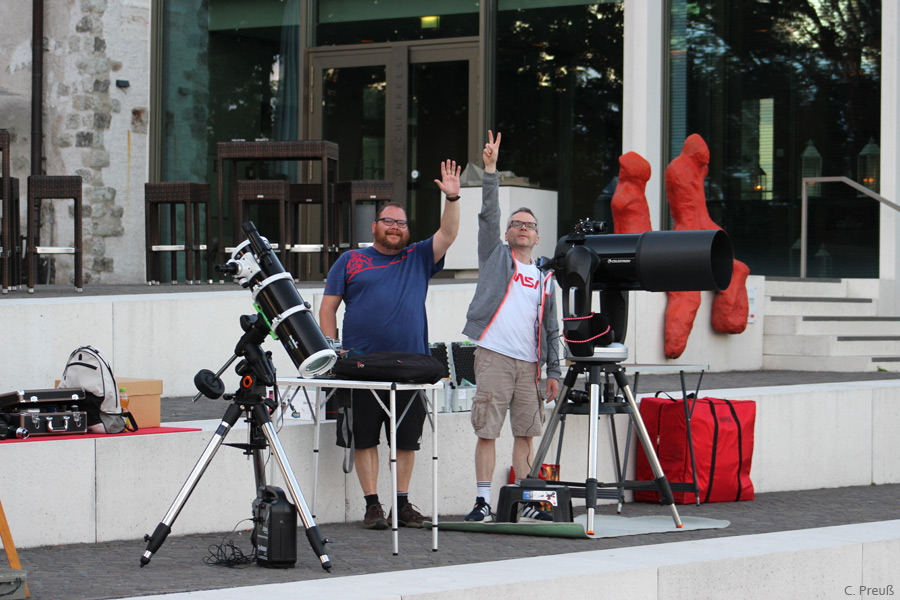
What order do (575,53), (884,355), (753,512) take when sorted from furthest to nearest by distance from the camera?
1. (575,53)
2. (884,355)
3. (753,512)

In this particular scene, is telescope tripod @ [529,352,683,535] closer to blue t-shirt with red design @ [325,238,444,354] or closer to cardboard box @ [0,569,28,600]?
blue t-shirt with red design @ [325,238,444,354]

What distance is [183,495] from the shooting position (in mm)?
4559

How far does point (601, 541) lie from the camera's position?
17.6 feet

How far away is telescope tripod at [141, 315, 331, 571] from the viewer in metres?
4.58

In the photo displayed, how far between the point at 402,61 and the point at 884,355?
6.08m

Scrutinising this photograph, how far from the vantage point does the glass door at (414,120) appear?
1348 cm

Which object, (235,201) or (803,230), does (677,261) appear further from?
(803,230)

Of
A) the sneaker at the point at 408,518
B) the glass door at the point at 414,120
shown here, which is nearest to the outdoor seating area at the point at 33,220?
the sneaker at the point at 408,518

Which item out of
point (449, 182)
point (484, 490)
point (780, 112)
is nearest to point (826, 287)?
point (780, 112)

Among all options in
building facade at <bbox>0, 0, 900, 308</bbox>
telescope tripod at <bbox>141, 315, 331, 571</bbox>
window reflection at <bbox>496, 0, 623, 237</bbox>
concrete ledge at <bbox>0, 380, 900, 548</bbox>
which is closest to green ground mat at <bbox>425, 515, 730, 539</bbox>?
concrete ledge at <bbox>0, 380, 900, 548</bbox>

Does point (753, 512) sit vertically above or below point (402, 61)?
below

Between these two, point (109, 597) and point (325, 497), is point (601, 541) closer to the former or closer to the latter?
point (325, 497)

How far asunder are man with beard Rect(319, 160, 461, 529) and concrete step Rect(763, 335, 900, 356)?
5483 millimetres

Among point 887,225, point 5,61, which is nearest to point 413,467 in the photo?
point 887,225
